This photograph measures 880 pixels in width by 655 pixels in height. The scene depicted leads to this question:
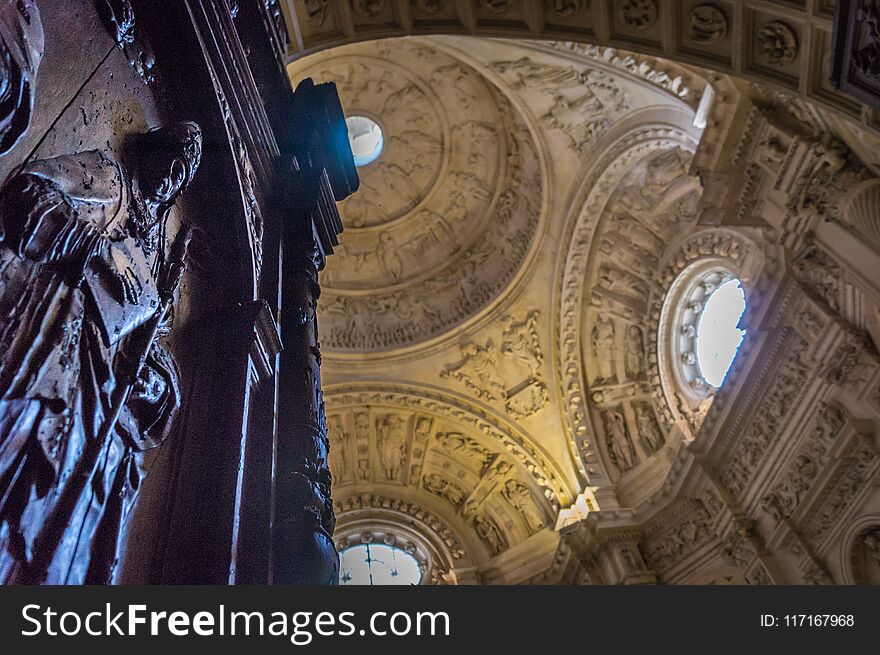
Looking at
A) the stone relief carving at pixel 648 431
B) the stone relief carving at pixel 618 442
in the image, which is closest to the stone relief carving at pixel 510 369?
the stone relief carving at pixel 618 442

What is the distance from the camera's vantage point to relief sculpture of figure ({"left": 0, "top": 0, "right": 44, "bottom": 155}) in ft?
4.55

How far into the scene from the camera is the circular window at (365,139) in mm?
14281

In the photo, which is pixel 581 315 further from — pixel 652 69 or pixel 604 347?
pixel 652 69

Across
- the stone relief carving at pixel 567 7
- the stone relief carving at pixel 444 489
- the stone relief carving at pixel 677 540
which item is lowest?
the stone relief carving at pixel 677 540

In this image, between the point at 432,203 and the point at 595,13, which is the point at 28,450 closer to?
the point at 595,13

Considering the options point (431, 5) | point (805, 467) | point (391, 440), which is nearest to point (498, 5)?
point (431, 5)

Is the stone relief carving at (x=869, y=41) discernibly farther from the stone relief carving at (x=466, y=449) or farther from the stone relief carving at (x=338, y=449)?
the stone relief carving at (x=338, y=449)

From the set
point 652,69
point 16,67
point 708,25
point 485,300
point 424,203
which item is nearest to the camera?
point 16,67

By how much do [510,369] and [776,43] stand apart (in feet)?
29.2

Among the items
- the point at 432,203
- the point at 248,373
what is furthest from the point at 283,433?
the point at 432,203

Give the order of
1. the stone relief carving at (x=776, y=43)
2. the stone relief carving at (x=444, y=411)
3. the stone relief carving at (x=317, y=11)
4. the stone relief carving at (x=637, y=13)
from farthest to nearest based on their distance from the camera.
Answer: the stone relief carving at (x=444, y=411) → the stone relief carving at (x=637, y=13) → the stone relief carving at (x=317, y=11) → the stone relief carving at (x=776, y=43)

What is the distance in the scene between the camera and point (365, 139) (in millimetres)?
14664

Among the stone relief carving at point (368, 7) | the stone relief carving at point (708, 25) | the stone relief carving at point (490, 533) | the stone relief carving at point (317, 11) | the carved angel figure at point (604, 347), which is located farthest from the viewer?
the stone relief carving at point (490, 533)

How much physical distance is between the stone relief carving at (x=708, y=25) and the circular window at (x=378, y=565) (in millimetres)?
10783
